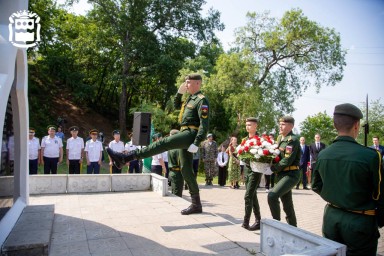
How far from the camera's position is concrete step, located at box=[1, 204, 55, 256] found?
2963mm

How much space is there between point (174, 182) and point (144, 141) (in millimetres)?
1580

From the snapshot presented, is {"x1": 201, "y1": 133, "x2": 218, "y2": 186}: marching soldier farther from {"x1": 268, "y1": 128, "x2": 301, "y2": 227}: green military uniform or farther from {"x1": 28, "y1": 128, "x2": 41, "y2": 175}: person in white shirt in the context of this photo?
{"x1": 268, "y1": 128, "x2": 301, "y2": 227}: green military uniform

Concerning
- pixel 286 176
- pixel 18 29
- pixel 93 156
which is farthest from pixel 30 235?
pixel 93 156

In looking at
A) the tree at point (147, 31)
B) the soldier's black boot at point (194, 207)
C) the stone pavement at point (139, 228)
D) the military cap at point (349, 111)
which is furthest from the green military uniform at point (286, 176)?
the tree at point (147, 31)

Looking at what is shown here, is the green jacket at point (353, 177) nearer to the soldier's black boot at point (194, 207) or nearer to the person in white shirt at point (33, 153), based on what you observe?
the soldier's black boot at point (194, 207)

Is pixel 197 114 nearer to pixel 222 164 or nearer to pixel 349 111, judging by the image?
pixel 349 111

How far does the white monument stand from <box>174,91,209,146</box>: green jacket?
7.11 feet

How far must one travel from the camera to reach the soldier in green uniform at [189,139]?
162 inches

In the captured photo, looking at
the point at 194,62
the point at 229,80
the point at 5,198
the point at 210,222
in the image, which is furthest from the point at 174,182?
the point at 194,62

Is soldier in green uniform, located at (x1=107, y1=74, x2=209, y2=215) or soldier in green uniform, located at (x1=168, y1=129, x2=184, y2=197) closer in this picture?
soldier in green uniform, located at (x1=107, y1=74, x2=209, y2=215)

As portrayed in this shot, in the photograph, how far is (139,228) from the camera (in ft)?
13.3

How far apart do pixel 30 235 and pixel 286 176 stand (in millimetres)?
3332

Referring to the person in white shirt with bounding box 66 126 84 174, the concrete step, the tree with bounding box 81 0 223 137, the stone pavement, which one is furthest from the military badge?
the tree with bounding box 81 0 223 137

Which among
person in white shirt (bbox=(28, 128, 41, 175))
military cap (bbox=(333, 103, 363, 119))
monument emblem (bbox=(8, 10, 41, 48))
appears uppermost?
monument emblem (bbox=(8, 10, 41, 48))
